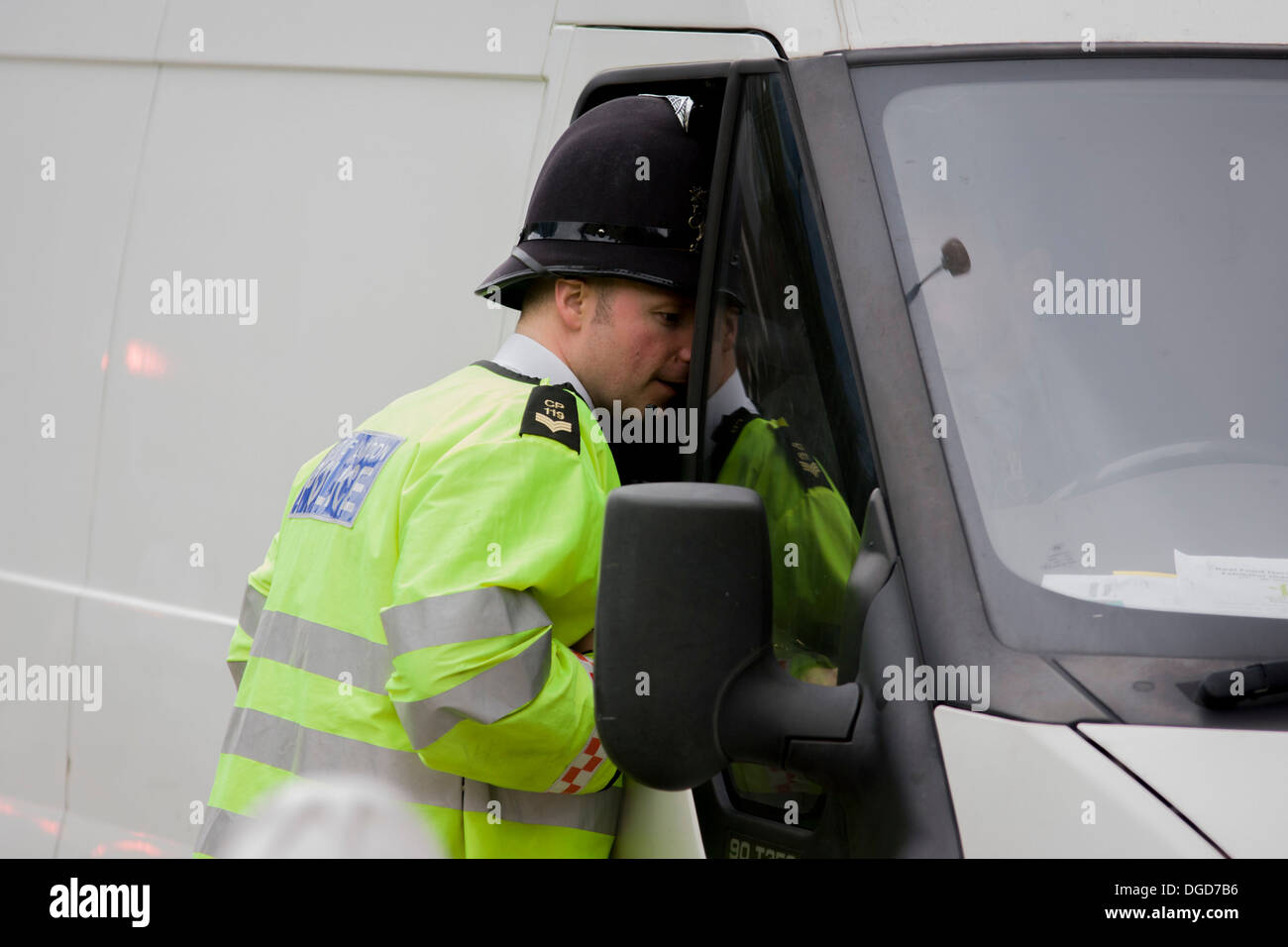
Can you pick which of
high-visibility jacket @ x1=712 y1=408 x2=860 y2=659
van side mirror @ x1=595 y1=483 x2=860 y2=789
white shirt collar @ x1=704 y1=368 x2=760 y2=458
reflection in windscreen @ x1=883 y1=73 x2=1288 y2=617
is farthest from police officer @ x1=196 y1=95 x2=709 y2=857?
reflection in windscreen @ x1=883 y1=73 x2=1288 y2=617

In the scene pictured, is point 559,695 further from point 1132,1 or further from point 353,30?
point 353,30

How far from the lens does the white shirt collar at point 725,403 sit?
2.23 meters

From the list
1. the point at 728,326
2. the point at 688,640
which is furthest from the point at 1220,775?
the point at 728,326

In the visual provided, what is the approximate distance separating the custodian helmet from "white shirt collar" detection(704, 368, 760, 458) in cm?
19

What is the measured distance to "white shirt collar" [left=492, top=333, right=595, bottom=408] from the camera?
2359mm

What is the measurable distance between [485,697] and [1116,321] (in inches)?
38.6

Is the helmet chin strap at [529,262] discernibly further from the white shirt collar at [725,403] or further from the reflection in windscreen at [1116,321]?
the reflection in windscreen at [1116,321]

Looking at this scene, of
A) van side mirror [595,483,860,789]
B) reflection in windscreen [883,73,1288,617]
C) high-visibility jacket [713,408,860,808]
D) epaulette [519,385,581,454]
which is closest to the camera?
van side mirror [595,483,860,789]

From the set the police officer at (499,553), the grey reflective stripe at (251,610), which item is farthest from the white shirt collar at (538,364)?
the grey reflective stripe at (251,610)

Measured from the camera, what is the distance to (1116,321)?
1745mm

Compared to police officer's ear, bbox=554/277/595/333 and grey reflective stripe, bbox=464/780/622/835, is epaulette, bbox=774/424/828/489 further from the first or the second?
grey reflective stripe, bbox=464/780/622/835

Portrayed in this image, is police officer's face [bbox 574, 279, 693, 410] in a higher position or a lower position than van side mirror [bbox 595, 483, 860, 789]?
higher

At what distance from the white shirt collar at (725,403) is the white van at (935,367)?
6 cm

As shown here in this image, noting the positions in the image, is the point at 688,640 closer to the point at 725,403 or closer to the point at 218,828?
the point at 725,403
